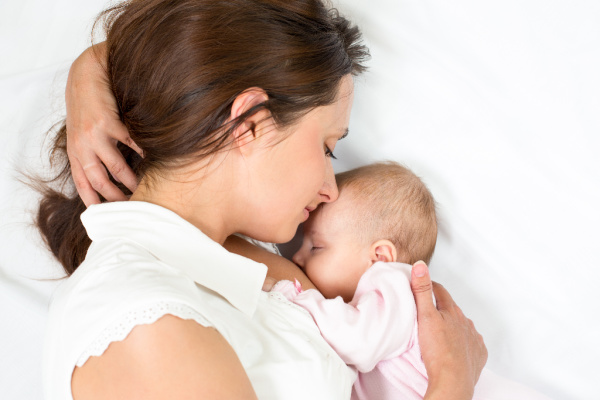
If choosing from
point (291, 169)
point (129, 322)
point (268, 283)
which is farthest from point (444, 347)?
point (129, 322)

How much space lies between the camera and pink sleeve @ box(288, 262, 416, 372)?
143cm

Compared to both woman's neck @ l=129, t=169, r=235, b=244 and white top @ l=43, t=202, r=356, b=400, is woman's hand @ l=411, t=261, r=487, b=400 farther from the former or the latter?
woman's neck @ l=129, t=169, r=235, b=244

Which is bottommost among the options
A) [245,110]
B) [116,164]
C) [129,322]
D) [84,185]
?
[84,185]

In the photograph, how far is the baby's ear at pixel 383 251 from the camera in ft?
5.42

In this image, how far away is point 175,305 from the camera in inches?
41.2

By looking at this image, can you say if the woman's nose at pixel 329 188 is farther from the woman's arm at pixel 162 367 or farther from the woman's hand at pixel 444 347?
the woman's arm at pixel 162 367

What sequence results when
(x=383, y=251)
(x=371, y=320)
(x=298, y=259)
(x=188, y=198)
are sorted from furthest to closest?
(x=298, y=259) < (x=383, y=251) < (x=371, y=320) < (x=188, y=198)

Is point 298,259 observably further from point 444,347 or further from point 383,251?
point 444,347

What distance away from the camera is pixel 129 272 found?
1.11 metres

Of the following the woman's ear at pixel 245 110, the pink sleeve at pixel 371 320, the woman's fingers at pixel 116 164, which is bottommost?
the woman's fingers at pixel 116 164

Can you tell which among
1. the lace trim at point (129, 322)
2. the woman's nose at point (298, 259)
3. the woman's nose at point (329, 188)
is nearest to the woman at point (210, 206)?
the lace trim at point (129, 322)

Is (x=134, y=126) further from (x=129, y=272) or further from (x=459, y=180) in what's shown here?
(x=459, y=180)

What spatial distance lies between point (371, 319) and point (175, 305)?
0.57 meters

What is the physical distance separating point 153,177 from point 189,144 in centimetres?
14
